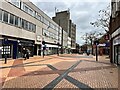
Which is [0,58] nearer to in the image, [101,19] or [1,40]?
[1,40]

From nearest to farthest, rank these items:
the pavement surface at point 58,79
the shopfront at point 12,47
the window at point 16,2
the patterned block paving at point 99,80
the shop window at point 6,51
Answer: the pavement surface at point 58,79 → the patterned block paving at point 99,80 → the shopfront at point 12,47 → the shop window at point 6,51 → the window at point 16,2

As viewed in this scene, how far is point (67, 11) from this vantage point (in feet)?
358

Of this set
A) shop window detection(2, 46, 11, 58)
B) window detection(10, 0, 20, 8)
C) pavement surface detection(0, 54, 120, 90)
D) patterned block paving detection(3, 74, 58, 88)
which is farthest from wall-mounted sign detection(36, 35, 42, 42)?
patterned block paving detection(3, 74, 58, 88)

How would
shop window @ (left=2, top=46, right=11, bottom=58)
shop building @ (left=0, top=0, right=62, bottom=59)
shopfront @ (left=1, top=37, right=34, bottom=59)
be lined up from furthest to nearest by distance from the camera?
shop window @ (left=2, top=46, right=11, bottom=58)
shopfront @ (left=1, top=37, right=34, bottom=59)
shop building @ (left=0, top=0, right=62, bottom=59)

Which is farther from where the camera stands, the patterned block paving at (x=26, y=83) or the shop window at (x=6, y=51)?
the shop window at (x=6, y=51)

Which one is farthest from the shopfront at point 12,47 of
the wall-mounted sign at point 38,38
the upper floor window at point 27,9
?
the wall-mounted sign at point 38,38

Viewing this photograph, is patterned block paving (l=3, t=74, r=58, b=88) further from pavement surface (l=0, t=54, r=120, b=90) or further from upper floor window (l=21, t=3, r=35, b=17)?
upper floor window (l=21, t=3, r=35, b=17)

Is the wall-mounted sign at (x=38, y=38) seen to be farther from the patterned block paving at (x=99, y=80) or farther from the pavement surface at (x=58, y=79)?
the patterned block paving at (x=99, y=80)

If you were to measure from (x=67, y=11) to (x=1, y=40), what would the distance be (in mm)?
82647

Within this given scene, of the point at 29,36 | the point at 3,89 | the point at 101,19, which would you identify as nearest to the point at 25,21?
the point at 29,36

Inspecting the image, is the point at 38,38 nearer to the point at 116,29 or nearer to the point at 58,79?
the point at 116,29

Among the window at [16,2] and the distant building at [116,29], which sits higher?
the window at [16,2]

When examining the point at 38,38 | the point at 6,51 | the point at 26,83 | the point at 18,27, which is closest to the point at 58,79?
the point at 26,83

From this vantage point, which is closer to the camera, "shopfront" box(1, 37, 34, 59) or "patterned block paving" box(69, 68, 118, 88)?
"patterned block paving" box(69, 68, 118, 88)
